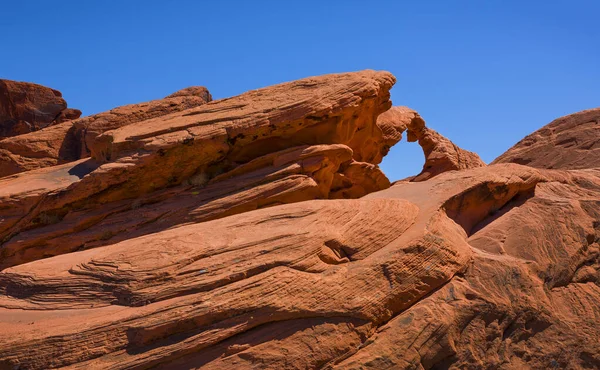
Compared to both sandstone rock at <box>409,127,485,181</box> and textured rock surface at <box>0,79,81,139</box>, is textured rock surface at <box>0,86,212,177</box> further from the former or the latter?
sandstone rock at <box>409,127,485,181</box>

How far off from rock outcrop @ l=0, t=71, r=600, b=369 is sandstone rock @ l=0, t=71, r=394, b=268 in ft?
0.17

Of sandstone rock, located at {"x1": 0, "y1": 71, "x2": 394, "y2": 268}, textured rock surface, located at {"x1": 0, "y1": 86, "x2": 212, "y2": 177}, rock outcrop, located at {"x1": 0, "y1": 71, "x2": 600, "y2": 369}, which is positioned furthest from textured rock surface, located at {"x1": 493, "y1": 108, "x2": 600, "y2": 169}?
textured rock surface, located at {"x1": 0, "y1": 86, "x2": 212, "y2": 177}

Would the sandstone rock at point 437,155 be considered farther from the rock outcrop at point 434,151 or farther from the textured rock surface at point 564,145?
the textured rock surface at point 564,145

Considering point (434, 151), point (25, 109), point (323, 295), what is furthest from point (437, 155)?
point (25, 109)

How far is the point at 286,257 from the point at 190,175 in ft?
20.3

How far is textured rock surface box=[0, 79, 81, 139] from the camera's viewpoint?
1126 inches

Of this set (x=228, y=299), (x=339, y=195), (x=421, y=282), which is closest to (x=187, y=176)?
(x=339, y=195)

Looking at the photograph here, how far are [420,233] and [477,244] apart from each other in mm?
2036

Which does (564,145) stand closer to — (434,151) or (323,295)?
(434,151)

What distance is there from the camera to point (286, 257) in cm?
1002

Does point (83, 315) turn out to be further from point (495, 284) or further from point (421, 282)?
point (495, 284)

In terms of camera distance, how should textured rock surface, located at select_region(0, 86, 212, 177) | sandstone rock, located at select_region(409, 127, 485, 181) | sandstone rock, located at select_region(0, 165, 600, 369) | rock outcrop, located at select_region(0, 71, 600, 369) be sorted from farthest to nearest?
sandstone rock, located at select_region(409, 127, 485, 181)
textured rock surface, located at select_region(0, 86, 212, 177)
rock outcrop, located at select_region(0, 71, 600, 369)
sandstone rock, located at select_region(0, 165, 600, 369)

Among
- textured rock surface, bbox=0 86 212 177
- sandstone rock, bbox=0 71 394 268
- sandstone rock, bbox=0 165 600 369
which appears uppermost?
textured rock surface, bbox=0 86 212 177

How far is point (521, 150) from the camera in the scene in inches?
819
